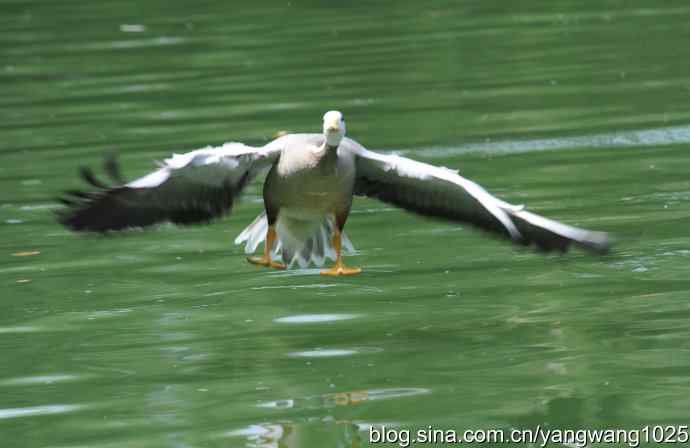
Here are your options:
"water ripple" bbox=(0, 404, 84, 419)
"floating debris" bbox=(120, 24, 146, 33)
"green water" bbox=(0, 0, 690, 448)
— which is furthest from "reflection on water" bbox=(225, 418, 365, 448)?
"floating debris" bbox=(120, 24, 146, 33)

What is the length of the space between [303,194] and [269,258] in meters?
0.43

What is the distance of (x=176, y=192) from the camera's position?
8711mm

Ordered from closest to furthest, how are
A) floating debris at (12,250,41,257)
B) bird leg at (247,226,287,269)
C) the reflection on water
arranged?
the reflection on water, bird leg at (247,226,287,269), floating debris at (12,250,41,257)

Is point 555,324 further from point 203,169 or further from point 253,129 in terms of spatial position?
point 253,129

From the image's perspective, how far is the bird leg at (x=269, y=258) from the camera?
29.1ft

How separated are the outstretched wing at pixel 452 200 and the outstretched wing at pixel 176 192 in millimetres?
624

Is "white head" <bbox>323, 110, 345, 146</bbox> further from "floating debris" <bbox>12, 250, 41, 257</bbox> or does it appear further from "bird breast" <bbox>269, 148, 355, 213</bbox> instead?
"floating debris" <bbox>12, 250, 41, 257</bbox>

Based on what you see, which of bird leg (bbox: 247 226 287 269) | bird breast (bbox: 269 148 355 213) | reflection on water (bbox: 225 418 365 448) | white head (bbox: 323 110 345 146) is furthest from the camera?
bird leg (bbox: 247 226 287 269)

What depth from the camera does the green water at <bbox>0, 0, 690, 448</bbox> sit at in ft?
23.7

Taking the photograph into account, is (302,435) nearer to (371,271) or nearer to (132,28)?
(371,271)

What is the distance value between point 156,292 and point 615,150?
186 inches

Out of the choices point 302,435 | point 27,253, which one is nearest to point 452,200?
point 302,435

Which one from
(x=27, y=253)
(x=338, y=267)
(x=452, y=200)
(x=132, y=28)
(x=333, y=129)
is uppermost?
(x=333, y=129)

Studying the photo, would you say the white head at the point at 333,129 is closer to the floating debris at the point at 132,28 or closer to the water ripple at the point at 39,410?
the water ripple at the point at 39,410
